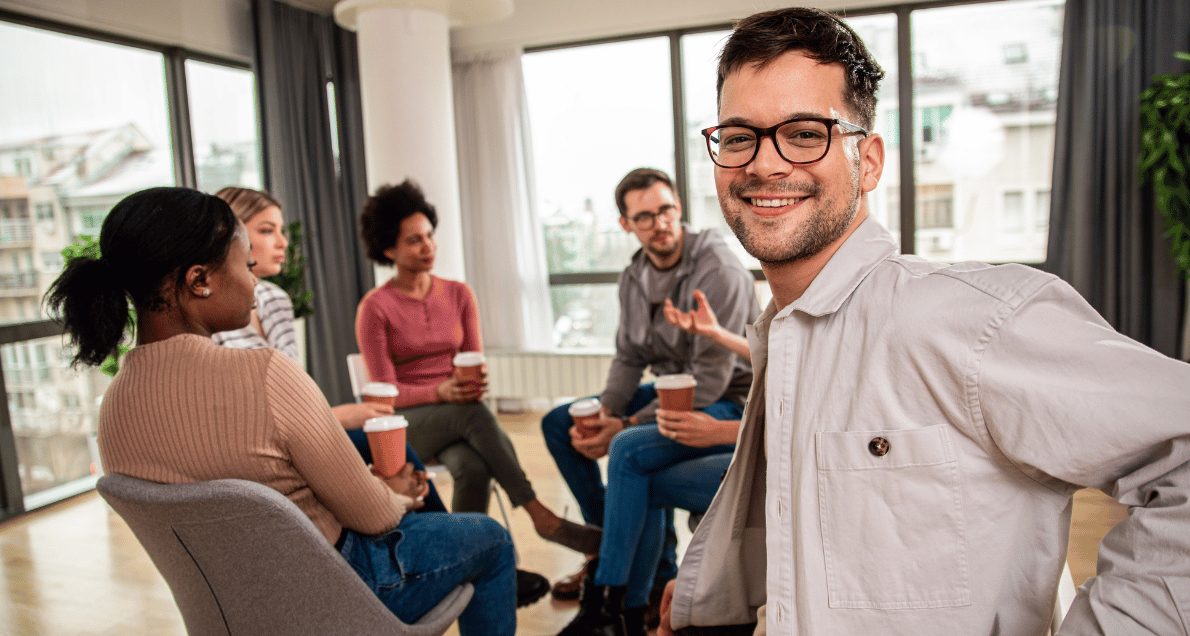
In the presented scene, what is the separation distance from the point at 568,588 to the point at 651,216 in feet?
4.08

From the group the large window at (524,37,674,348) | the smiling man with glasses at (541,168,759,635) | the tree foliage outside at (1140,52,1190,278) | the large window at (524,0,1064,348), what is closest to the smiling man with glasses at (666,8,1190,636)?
the smiling man with glasses at (541,168,759,635)

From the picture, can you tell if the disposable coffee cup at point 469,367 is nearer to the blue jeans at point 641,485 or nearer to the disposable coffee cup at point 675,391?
the blue jeans at point 641,485

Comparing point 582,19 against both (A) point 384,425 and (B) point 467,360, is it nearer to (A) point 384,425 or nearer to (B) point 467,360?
(B) point 467,360

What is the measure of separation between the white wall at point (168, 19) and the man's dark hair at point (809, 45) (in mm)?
3897

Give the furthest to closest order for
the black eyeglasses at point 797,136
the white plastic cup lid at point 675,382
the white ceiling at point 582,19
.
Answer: the white ceiling at point 582,19 < the white plastic cup lid at point 675,382 < the black eyeglasses at point 797,136

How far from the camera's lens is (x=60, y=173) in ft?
13.2

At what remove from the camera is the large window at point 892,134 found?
15.4ft

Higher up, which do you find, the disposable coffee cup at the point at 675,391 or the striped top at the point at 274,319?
the striped top at the point at 274,319

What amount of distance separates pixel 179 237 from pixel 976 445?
1.30 m

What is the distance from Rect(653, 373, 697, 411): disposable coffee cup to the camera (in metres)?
1.98

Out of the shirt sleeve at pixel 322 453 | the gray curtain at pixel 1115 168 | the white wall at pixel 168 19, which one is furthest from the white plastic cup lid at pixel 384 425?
the gray curtain at pixel 1115 168

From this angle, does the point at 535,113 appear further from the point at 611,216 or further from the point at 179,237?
the point at 179,237

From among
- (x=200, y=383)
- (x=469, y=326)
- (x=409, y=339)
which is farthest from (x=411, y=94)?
(x=200, y=383)

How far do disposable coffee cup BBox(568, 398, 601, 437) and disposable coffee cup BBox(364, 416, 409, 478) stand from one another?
664 millimetres
